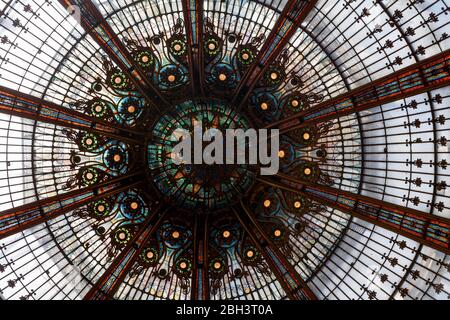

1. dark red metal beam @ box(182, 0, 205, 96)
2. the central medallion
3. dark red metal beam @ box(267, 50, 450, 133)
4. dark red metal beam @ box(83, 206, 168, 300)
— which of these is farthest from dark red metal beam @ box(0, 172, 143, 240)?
dark red metal beam @ box(267, 50, 450, 133)

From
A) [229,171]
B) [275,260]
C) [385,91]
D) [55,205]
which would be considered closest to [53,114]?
[55,205]

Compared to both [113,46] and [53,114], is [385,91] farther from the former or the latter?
[53,114]

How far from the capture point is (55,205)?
772 inches

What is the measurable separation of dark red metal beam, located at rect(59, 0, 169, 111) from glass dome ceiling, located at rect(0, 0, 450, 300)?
96 millimetres

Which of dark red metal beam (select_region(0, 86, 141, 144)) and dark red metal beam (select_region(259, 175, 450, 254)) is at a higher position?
dark red metal beam (select_region(0, 86, 141, 144))

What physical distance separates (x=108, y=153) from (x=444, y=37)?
60.1ft

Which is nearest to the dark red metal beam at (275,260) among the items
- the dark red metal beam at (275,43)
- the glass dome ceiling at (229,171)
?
the glass dome ceiling at (229,171)

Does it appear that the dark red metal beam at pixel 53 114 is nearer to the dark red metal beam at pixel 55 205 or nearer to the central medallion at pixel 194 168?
the central medallion at pixel 194 168

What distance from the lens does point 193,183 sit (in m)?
22.5

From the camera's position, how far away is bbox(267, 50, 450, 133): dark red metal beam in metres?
16.6

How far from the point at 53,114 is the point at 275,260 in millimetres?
14329

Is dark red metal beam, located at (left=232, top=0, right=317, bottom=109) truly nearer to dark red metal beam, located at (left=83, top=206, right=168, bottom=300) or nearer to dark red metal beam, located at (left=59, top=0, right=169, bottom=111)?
dark red metal beam, located at (left=59, top=0, right=169, bottom=111)

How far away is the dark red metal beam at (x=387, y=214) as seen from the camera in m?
17.3

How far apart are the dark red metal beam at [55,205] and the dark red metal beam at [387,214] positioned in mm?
9005
